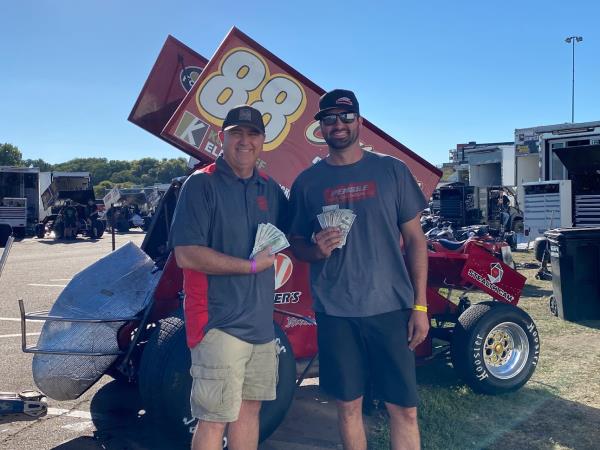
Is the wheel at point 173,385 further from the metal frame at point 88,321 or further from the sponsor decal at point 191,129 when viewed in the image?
the sponsor decal at point 191,129

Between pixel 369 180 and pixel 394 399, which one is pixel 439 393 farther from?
pixel 369 180

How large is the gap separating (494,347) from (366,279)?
2491 mm

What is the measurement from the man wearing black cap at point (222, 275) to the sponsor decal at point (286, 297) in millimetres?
1520

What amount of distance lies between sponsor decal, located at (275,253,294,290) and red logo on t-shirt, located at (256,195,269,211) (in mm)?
1488

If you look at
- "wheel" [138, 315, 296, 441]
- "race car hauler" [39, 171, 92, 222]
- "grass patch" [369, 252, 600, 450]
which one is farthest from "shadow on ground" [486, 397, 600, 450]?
"race car hauler" [39, 171, 92, 222]

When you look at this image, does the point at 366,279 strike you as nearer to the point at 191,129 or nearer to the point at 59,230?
the point at 191,129

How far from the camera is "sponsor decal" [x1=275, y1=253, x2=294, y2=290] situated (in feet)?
14.2

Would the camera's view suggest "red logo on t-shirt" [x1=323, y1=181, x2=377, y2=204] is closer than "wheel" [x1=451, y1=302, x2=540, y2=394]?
Yes

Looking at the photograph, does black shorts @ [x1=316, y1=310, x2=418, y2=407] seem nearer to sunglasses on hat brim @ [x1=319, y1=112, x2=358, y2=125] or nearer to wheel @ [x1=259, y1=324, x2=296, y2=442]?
wheel @ [x1=259, y1=324, x2=296, y2=442]

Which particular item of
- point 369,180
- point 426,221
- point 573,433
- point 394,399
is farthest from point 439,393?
point 426,221

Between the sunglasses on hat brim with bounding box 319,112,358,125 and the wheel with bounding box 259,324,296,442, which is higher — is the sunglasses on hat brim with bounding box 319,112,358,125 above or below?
above

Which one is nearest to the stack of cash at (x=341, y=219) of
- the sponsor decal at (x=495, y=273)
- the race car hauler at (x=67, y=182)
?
the sponsor decal at (x=495, y=273)

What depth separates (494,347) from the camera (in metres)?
4.93

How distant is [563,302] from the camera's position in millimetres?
7566
